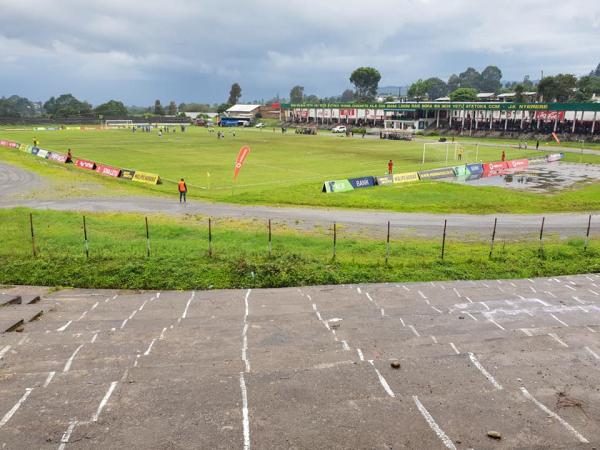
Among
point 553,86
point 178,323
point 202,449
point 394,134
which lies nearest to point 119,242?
point 178,323

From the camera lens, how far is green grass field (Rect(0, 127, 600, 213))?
40.4m

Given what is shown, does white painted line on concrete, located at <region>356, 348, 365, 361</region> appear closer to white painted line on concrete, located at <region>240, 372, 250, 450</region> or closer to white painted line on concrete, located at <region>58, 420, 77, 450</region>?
white painted line on concrete, located at <region>240, 372, 250, 450</region>

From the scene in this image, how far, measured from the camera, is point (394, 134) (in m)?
113

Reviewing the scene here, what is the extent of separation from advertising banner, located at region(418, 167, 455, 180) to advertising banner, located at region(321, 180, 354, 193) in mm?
10326

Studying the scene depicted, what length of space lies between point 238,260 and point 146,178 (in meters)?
30.9

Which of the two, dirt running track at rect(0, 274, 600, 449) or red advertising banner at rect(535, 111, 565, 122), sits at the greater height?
red advertising banner at rect(535, 111, 565, 122)

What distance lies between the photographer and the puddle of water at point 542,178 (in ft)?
162

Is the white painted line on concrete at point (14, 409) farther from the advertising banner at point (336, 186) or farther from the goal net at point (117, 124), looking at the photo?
the goal net at point (117, 124)

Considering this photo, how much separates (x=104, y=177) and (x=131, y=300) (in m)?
38.9

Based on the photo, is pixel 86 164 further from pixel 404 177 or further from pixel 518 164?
pixel 518 164

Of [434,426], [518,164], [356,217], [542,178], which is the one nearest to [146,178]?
[356,217]

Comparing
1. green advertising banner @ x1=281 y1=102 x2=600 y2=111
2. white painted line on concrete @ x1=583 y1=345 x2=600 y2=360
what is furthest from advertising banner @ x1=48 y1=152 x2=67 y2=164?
green advertising banner @ x1=281 y1=102 x2=600 y2=111

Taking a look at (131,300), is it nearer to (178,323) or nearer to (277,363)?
(178,323)

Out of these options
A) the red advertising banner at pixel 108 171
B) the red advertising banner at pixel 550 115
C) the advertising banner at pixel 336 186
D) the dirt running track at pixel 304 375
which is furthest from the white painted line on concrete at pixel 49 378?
the red advertising banner at pixel 550 115
